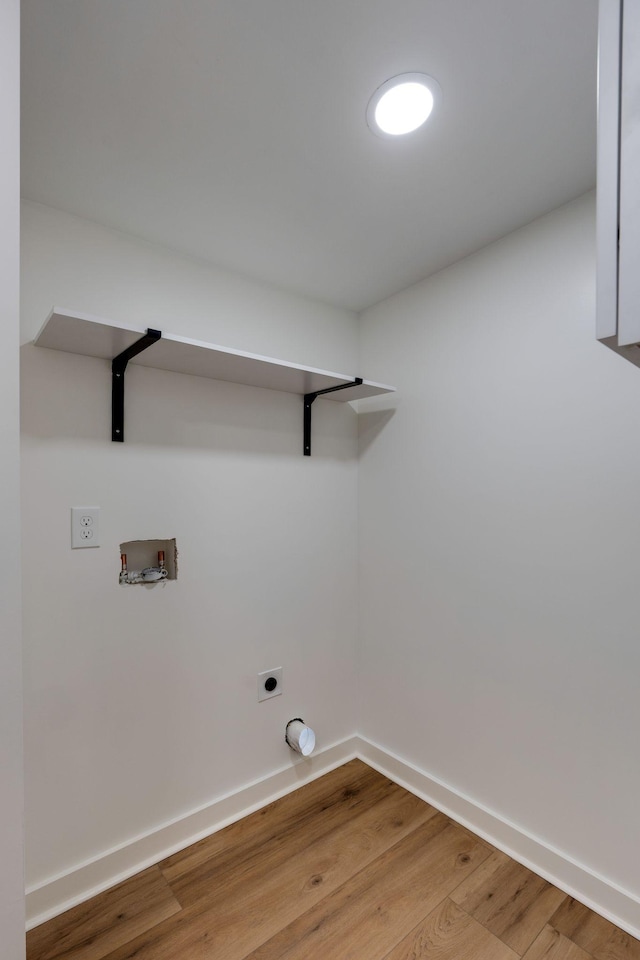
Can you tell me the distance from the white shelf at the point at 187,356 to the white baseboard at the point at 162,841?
64.2 inches

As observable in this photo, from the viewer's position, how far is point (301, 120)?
1171mm

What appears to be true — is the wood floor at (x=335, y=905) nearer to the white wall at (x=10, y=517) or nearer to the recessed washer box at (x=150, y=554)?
the white wall at (x=10, y=517)

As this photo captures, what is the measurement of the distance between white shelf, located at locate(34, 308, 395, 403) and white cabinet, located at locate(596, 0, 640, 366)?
1092mm

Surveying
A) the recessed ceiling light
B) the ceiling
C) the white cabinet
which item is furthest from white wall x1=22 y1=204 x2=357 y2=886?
the white cabinet

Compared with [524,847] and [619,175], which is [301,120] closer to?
[619,175]

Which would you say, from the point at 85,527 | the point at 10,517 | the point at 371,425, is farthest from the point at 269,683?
the point at 10,517

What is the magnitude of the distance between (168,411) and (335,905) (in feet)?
5.64

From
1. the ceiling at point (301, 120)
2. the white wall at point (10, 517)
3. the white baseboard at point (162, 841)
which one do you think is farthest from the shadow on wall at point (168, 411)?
the white baseboard at point (162, 841)

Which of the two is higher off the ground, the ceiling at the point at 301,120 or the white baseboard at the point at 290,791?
the ceiling at the point at 301,120

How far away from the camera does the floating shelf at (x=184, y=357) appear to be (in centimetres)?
128

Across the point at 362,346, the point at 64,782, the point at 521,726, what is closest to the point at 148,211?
the point at 362,346

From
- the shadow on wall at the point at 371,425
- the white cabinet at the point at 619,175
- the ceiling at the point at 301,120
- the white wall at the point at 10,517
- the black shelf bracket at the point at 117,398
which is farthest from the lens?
the shadow on wall at the point at 371,425

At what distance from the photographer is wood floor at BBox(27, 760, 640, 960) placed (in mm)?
1299

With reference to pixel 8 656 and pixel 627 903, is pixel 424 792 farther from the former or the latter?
pixel 8 656
